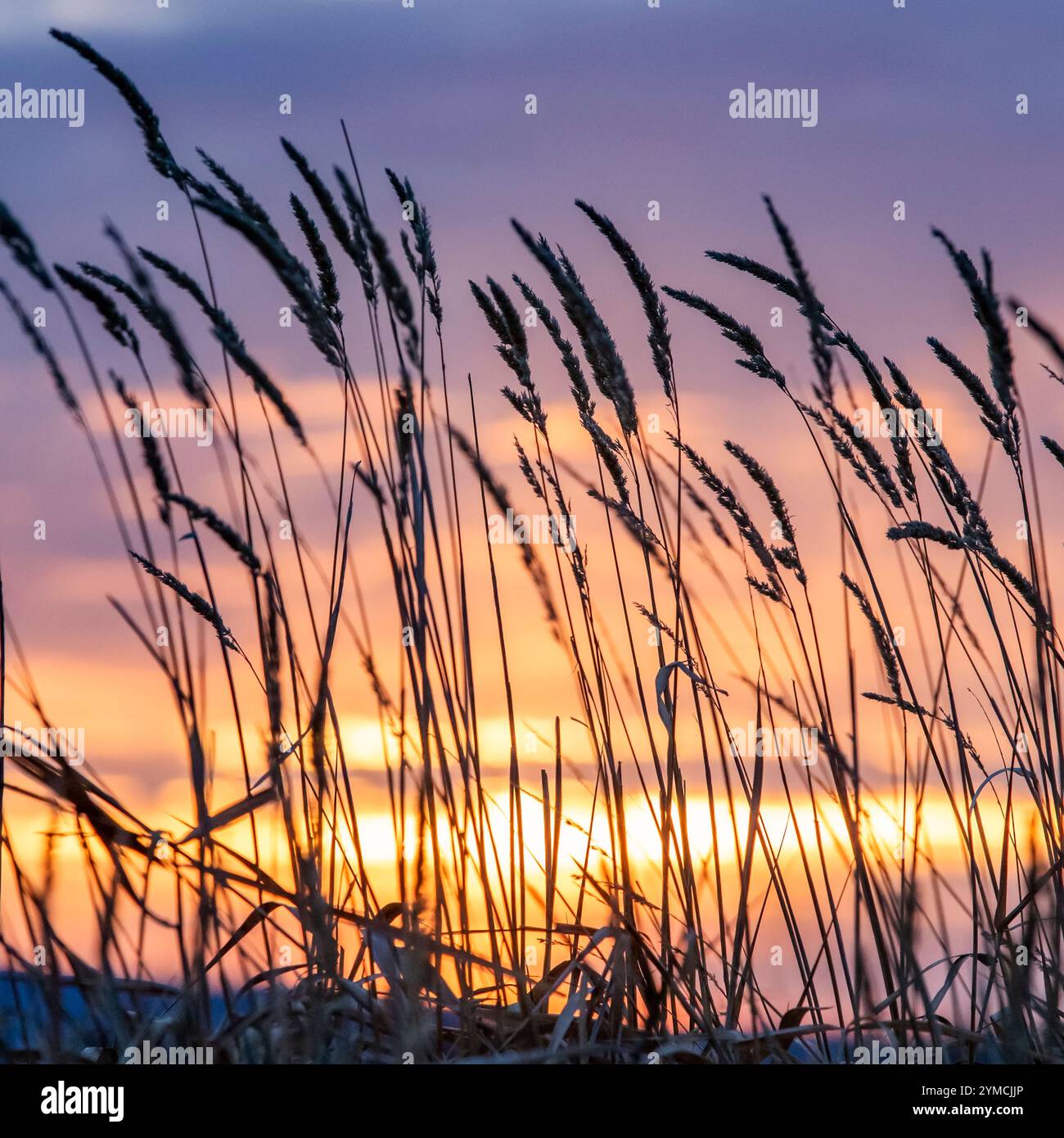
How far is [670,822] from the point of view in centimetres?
151

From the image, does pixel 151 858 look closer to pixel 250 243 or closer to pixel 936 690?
pixel 250 243

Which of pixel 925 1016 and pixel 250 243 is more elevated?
pixel 250 243

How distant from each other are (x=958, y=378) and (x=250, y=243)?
3.24ft

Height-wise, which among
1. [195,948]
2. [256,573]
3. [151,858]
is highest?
[256,573]

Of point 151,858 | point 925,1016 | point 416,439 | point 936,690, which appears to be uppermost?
point 416,439

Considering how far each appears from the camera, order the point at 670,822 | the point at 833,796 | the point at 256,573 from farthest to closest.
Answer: the point at 833,796 → the point at 670,822 → the point at 256,573

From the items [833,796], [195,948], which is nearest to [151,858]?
[195,948]

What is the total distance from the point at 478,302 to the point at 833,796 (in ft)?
2.91

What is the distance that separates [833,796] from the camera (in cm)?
165

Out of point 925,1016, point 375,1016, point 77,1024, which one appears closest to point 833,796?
point 925,1016

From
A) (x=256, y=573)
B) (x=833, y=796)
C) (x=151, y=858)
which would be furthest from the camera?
(x=833, y=796)
